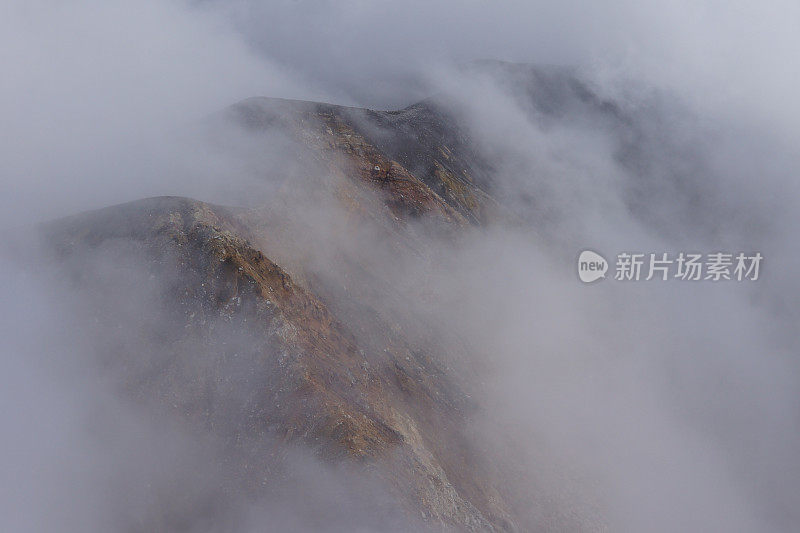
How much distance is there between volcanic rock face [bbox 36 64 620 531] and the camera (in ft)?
97.9

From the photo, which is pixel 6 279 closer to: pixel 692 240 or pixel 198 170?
pixel 198 170

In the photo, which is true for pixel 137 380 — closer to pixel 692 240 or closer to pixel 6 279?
pixel 6 279

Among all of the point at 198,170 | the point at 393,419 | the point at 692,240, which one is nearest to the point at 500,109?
the point at 692,240

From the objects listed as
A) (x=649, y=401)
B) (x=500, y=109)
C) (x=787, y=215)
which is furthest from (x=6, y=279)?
(x=787, y=215)

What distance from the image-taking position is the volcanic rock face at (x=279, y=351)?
97.9ft

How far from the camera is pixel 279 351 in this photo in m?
31.6

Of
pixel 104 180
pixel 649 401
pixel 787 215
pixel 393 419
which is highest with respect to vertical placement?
pixel 787 215

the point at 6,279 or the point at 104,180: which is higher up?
the point at 104,180

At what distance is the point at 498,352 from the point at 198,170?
32.1 metres

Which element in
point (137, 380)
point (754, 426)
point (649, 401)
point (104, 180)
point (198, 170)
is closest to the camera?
point (137, 380)

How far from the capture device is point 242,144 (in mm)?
51531

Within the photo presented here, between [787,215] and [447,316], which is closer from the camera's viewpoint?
[447,316]

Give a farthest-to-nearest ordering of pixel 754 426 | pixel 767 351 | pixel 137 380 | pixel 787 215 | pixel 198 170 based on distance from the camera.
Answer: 1. pixel 787 215
2. pixel 767 351
3. pixel 754 426
4. pixel 198 170
5. pixel 137 380

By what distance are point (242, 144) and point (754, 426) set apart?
225 feet
